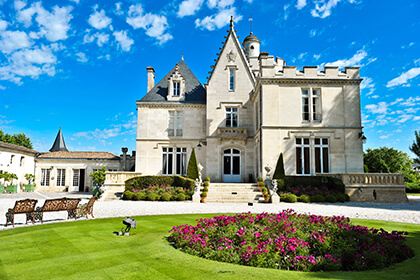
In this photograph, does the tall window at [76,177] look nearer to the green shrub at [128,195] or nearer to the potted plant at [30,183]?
the potted plant at [30,183]

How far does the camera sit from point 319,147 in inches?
825

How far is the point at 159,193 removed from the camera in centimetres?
1908

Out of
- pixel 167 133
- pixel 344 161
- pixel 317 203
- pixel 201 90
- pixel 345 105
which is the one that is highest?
pixel 201 90

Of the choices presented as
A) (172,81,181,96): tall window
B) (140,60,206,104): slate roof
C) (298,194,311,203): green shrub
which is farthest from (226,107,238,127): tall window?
(298,194,311,203): green shrub

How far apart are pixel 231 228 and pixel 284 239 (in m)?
1.43

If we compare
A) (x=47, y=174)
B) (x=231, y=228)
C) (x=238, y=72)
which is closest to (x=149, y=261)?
(x=231, y=228)

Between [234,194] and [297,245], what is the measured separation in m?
13.1

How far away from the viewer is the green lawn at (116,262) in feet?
13.7

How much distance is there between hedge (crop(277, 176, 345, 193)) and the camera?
17.8m

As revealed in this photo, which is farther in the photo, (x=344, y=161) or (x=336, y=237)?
(x=344, y=161)

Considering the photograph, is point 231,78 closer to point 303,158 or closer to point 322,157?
point 303,158

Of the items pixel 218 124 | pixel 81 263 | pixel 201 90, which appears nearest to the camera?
pixel 81 263

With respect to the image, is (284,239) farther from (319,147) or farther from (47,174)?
(47,174)

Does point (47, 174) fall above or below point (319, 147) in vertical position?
below
